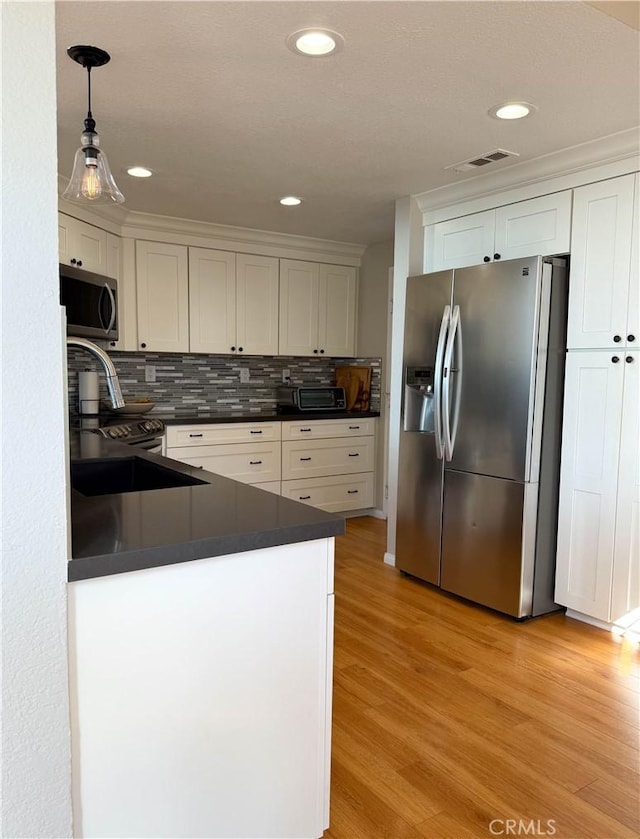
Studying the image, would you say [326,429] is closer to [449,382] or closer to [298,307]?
[298,307]

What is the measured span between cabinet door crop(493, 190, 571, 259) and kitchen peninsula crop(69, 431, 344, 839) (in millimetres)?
2230

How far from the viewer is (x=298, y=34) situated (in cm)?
191

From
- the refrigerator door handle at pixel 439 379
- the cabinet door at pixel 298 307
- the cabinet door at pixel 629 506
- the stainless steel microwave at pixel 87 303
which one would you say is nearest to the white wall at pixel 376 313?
the cabinet door at pixel 298 307

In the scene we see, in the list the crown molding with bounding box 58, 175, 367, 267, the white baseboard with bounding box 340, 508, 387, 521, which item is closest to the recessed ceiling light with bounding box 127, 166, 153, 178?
the crown molding with bounding box 58, 175, 367, 267

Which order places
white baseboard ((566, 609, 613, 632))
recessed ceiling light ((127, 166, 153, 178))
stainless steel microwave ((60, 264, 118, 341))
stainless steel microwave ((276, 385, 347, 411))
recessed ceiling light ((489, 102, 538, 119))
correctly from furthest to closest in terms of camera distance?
stainless steel microwave ((276, 385, 347, 411)) < recessed ceiling light ((127, 166, 153, 178)) < stainless steel microwave ((60, 264, 118, 341)) < white baseboard ((566, 609, 613, 632)) < recessed ceiling light ((489, 102, 538, 119))

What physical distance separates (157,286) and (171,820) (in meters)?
3.70

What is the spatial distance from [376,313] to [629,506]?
9.59 feet

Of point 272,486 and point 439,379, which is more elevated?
point 439,379

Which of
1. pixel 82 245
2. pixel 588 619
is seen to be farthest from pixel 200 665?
pixel 82 245

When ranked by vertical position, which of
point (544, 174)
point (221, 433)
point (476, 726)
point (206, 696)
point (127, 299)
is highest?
point (544, 174)

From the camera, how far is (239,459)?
4.67m

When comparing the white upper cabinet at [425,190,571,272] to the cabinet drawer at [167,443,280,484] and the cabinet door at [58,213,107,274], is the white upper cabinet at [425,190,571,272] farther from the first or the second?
the cabinet door at [58,213,107,274]

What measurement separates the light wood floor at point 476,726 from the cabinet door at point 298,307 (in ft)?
7.98

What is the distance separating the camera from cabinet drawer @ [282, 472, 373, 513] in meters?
4.97
